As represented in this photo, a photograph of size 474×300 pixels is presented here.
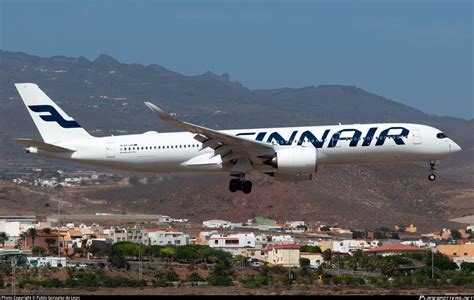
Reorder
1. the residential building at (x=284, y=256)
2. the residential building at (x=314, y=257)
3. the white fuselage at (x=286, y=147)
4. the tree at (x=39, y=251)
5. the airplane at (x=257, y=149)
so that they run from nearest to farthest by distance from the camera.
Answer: the airplane at (x=257, y=149) → the white fuselage at (x=286, y=147) → the residential building at (x=284, y=256) → the residential building at (x=314, y=257) → the tree at (x=39, y=251)

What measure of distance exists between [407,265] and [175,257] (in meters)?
A: 20.3

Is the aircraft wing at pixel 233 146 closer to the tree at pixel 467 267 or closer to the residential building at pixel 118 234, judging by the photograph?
the tree at pixel 467 267

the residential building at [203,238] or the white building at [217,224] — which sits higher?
the white building at [217,224]

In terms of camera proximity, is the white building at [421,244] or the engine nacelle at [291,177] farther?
the white building at [421,244]

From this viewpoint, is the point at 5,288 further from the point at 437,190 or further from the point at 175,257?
the point at 437,190

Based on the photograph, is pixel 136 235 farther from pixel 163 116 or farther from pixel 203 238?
pixel 163 116

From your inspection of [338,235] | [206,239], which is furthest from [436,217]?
[206,239]

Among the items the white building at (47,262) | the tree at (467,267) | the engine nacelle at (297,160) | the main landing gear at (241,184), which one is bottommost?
the tree at (467,267)

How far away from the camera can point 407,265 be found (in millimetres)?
93875

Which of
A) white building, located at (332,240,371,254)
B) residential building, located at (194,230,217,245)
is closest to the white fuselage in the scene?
white building, located at (332,240,371,254)

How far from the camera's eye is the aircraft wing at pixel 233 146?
201 ft

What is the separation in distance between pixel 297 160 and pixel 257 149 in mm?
2361

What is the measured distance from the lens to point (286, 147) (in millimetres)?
62562

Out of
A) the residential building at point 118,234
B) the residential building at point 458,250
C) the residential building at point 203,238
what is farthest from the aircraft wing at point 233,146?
the residential building at point 118,234
